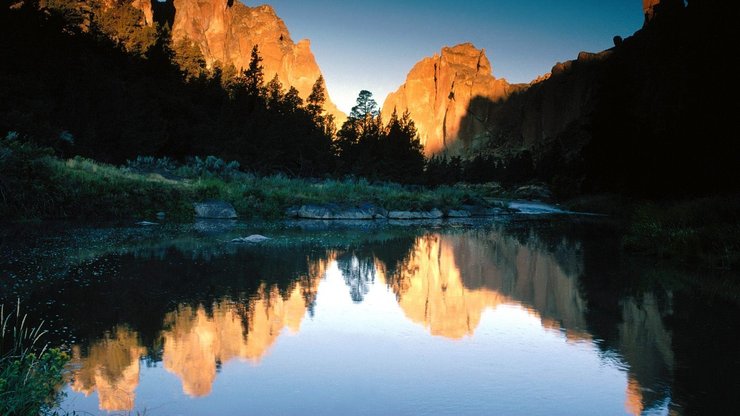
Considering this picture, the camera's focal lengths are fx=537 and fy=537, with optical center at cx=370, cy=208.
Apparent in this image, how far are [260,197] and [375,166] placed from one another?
29291mm

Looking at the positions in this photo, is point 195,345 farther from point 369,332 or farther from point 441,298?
point 441,298

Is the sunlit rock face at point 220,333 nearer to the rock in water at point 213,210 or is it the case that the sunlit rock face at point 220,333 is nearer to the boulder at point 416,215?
the rock in water at point 213,210

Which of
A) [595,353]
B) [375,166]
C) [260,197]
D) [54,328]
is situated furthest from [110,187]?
[375,166]

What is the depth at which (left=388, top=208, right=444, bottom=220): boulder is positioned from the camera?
36.0 meters

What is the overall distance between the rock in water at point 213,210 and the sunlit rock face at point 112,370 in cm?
2266

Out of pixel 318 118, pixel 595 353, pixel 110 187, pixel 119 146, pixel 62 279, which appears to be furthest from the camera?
pixel 318 118

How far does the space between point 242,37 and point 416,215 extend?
12996 centimetres

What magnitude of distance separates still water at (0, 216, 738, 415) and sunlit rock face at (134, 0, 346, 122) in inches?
4097

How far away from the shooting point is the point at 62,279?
34.2ft

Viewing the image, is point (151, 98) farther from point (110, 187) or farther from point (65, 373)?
point (65, 373)

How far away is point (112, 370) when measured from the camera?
18.7 ft

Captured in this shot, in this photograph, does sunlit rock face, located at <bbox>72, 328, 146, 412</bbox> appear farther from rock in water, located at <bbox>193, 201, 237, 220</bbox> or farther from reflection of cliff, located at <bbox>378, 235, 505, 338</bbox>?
rock in water, located at <bbox>193, 201, 237, 220</bbox>

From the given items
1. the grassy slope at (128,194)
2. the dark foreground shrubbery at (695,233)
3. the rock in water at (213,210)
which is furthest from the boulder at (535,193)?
the dark foreground shrubbery at (695,233)

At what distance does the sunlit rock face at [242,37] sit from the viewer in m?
125
